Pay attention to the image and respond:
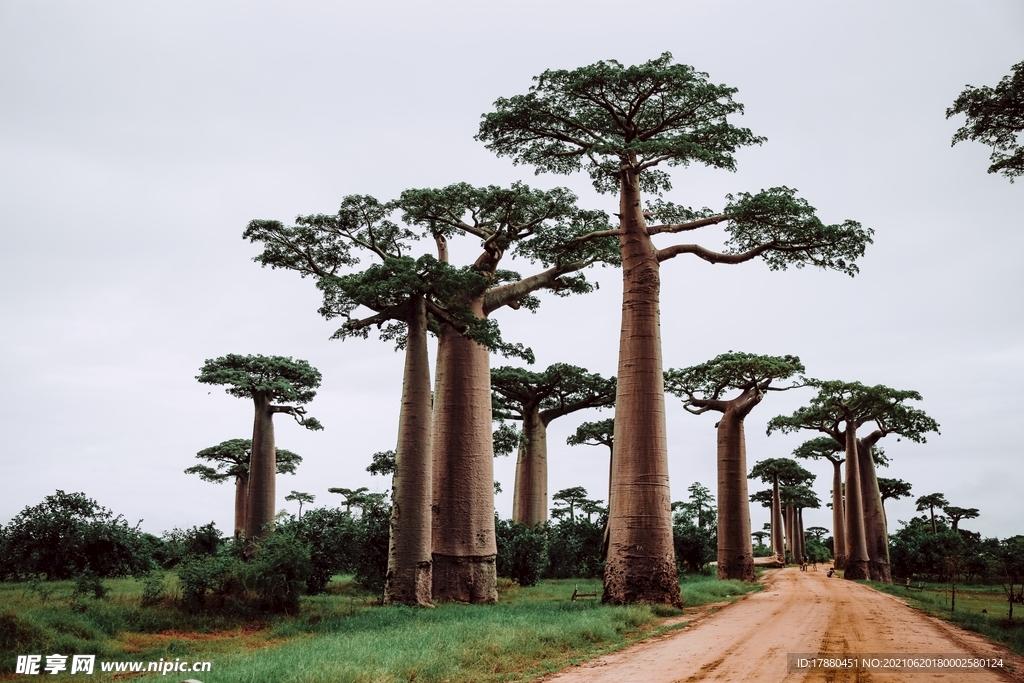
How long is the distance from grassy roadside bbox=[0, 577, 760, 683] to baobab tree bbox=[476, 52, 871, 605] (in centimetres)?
160

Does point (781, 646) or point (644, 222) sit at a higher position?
point (644, 222)

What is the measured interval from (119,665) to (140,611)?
3.87 metres

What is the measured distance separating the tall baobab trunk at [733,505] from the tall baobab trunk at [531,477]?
6.52m

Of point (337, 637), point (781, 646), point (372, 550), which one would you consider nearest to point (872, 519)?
point (372, 550)

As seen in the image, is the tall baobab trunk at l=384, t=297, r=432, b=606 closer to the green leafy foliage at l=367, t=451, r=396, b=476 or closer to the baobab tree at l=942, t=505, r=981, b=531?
the green leafy foliage at l=367, t=451, r=396, b=476

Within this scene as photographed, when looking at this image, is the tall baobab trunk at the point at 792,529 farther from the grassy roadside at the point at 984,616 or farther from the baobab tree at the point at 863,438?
the grassy roadside at the point at 984,616

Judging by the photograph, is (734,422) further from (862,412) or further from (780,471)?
(780,471)

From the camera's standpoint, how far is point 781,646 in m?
8.70

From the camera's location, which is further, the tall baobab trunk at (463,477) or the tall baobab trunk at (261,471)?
the tall baobab trunk at (261,471)

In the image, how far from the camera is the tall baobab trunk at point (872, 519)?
96.2 ft

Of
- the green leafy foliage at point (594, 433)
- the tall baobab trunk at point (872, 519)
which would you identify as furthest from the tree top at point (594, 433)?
the tall baobab trunk at point (872, 519)

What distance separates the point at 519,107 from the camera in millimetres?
16078

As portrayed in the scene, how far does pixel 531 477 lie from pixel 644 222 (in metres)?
13.6

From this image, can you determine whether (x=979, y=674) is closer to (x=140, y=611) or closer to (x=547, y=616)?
(x=547, y=616)
